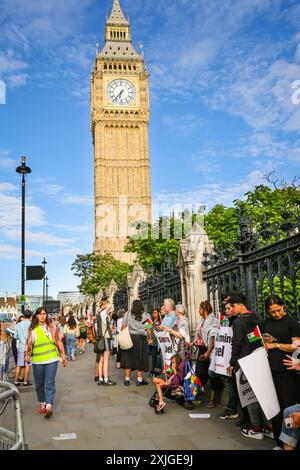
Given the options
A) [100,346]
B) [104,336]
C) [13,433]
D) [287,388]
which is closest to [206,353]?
[287,388]

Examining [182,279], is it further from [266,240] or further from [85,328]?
[85,328]

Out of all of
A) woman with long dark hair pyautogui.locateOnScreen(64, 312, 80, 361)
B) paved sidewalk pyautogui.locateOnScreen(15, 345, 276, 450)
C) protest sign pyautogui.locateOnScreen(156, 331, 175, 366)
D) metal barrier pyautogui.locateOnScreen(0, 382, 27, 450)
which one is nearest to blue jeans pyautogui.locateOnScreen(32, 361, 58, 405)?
paved sidewalk pyautogui.locateOnScreen(15, 345, 276, 450)

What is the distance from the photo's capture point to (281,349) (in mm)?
4297

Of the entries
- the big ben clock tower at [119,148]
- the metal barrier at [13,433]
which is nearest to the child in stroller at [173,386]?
the metal barrier at [13,433]

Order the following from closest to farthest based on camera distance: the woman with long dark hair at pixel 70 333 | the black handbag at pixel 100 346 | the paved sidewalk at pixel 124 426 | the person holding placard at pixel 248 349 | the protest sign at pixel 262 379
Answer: the protest sign at pixel 262 379
the paved sidewalk at pixel 124 426
the person holding placard at pixel 248 349
the black handbag at pixel 100 346
the woman with long dark hair at pixel 70 333

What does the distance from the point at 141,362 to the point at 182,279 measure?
77.7 inches

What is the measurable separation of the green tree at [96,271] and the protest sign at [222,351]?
37.9 m

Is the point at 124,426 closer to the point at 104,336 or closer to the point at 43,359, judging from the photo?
the point at 43,359

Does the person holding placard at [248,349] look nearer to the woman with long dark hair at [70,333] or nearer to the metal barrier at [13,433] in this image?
the metal barrier at [13,433]

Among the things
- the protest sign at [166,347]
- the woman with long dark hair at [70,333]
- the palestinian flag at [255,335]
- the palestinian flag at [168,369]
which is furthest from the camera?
the woman with long dark hair at [70,333]

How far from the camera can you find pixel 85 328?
19.1 m

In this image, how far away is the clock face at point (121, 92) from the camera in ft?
263

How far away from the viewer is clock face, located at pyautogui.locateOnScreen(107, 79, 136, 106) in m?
80.2

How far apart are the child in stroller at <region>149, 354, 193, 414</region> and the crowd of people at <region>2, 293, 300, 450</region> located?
1 centimetres
